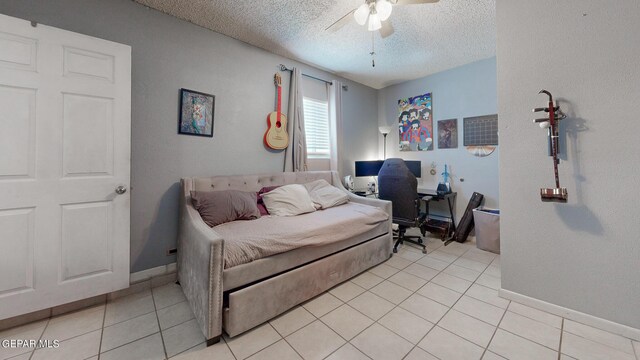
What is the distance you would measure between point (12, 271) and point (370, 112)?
461cm

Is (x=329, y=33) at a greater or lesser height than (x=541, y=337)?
greater

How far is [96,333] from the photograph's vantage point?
59.5 inches

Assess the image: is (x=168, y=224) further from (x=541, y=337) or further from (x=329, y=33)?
(x=541, y=337)

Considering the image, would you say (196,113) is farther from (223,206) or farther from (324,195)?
(324,195)

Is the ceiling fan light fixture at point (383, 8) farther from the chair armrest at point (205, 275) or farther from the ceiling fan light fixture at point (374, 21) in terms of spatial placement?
the chair armrest at point (205, 275)

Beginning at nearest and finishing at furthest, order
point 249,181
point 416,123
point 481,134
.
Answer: point 249,181, point 481,134, point 416,123

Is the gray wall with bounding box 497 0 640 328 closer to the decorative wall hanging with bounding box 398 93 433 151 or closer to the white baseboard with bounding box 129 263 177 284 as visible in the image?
the decorative wall hanging with bounding box 398 93 433 151

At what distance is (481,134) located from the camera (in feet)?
11.0

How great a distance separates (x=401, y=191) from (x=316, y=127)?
1612mm

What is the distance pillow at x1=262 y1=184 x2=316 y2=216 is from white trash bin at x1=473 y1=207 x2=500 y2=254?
2.21m

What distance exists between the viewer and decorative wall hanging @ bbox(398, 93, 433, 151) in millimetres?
3875

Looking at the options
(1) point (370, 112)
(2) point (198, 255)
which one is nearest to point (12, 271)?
(2) point (198, 255)

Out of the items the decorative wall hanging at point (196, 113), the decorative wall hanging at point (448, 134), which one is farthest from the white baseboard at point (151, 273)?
the decorative wall hanging at point (448, 134)

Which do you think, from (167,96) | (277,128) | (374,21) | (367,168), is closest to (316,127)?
(277,128)
